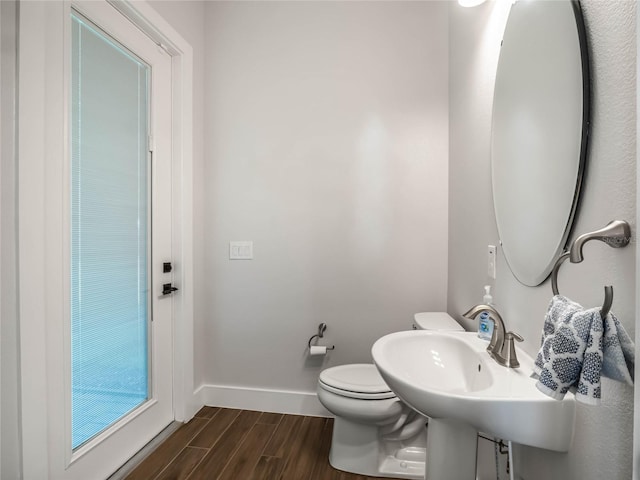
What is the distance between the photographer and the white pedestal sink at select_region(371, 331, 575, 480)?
73cm

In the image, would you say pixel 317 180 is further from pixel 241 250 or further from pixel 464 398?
pixel 464 398

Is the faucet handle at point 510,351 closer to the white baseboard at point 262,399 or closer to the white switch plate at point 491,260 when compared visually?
the white switch plate at point 491,260

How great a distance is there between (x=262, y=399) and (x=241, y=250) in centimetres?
97

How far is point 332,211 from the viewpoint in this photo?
6.61ft

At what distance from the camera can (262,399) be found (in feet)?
6.81

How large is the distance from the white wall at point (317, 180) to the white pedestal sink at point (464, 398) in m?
0.79

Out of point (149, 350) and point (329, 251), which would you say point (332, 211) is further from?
point (149, 350)

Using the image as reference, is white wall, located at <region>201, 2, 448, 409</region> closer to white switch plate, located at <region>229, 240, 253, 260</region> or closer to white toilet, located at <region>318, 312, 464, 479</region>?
white switch plate, located at <region>229, 240, 253, 260</region>

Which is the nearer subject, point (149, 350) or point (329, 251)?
point (149, 350)

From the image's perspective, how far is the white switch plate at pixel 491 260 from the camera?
1255 millimetres

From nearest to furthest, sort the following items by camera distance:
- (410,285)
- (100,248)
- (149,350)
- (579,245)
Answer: (579,245) → (100,248) → (149,350) → (410,285)

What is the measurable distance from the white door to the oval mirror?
160 cm

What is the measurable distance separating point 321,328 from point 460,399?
132 centimetres

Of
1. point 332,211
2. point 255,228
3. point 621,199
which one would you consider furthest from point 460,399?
point 255,228
